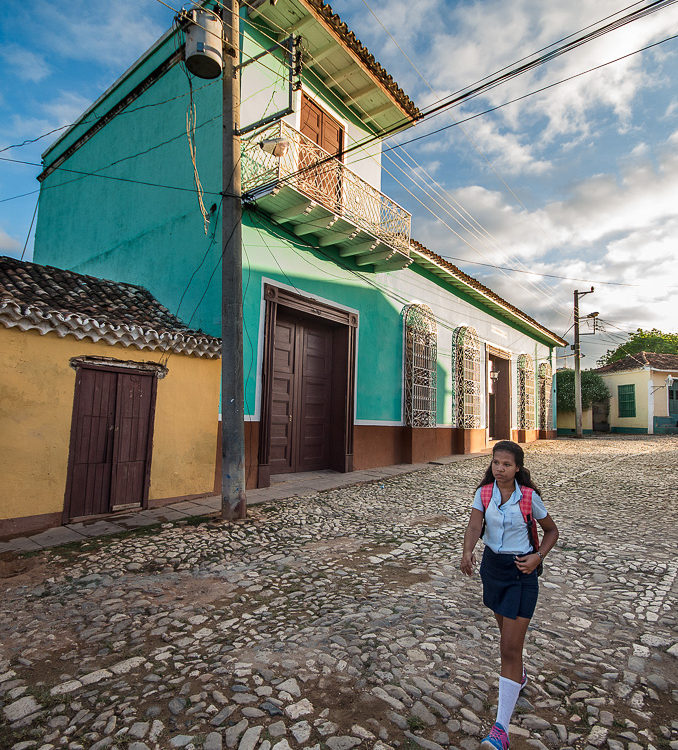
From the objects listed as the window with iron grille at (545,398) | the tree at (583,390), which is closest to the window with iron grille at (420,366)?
the window with iron grille at (545,398)

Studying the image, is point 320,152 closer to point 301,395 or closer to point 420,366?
point 301,395

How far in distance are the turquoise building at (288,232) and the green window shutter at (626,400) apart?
21.9 m

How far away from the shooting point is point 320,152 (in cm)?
836

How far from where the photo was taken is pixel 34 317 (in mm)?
5043

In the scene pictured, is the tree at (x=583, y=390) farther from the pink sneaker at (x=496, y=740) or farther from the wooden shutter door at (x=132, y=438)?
the pink sneaker at (x=496, y=740)

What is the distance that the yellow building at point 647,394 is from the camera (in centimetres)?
2706

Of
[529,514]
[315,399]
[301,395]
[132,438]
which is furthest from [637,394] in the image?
[529,514]

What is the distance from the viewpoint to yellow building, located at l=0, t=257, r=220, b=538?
5.05 meters

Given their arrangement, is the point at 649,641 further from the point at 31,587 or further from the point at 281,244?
the point at 281,244

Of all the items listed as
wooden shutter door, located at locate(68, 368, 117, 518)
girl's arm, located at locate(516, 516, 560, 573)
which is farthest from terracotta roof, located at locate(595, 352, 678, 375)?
girl's arm, located at locate(516, 516, 560, 573)

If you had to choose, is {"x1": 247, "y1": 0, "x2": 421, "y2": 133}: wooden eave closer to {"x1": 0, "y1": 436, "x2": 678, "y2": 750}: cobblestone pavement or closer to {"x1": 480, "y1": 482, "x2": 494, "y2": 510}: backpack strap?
{"x1": 480, "y1": 482, "x2": 494, "y2": 510}: backpack strap

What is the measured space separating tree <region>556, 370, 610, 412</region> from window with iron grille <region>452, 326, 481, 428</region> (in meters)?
15.9

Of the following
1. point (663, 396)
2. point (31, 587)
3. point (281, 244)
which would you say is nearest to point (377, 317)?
point (281, 244)

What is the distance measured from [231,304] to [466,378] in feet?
32.7
